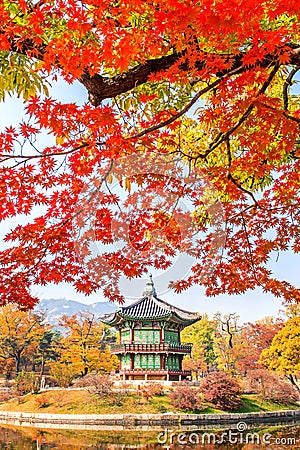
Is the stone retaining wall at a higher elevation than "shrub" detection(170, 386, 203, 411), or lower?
lower

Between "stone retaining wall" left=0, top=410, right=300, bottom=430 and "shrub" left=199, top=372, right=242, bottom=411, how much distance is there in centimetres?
79

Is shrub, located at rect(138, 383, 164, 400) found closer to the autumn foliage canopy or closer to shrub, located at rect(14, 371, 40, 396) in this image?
shrub, located at rect(14, 371, 40, 396)

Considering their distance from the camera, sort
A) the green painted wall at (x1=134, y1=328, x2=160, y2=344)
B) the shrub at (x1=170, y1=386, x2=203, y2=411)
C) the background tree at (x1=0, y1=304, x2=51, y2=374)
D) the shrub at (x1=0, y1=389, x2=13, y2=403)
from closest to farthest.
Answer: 1. the shrub at (x1=170, y1=386, x2=203, y2=411)
2. the shrub at (x1=0, y1=389, x2=13, y2=403)
3. the green painted wall at (x1=134, y1=328, x2=160, y2=344)
4. the background tree at (x1=0, y1=304, x2=51, y2=374)

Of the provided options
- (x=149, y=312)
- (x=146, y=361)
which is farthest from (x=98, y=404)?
(x=149, y=312)

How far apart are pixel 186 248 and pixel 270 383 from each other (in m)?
18.1

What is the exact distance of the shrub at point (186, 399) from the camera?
56.8 feet

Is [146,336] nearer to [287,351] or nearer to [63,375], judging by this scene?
[63,375]

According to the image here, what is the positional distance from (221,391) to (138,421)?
13.2ft

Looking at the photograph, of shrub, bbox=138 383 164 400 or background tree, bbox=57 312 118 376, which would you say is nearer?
shrub, bbox=138 383 164 400

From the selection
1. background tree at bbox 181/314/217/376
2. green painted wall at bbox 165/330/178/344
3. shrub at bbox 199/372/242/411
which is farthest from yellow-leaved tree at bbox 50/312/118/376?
background tree at bbox 181/314/217/376

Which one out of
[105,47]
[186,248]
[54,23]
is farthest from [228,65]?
[186,248]

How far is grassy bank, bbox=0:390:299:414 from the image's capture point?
56.4 feet

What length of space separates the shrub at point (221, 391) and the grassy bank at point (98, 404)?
36cm

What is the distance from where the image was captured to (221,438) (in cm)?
1267
